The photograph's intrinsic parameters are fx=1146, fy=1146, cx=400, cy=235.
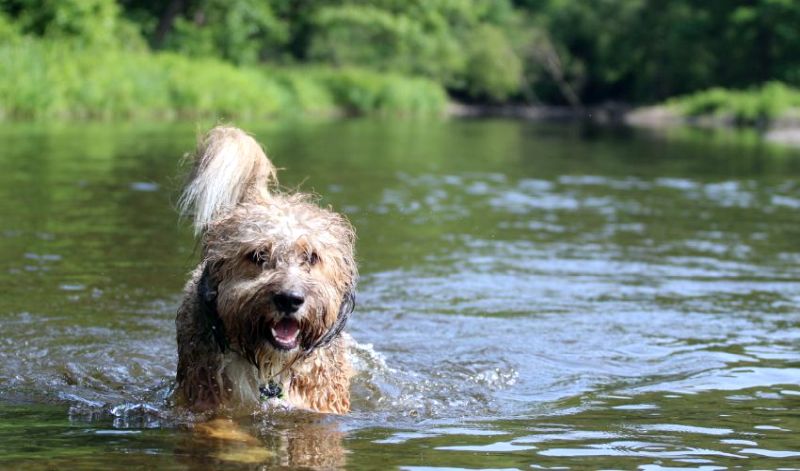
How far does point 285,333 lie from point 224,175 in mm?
1570

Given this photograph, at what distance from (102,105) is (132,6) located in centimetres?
1848

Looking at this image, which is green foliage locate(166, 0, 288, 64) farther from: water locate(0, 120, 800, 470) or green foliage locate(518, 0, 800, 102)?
→ water locate(0, 120, 800, 470)

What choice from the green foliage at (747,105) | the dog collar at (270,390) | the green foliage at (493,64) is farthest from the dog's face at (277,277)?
the green foliage at (493,64)

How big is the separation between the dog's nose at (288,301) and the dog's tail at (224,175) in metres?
1.35

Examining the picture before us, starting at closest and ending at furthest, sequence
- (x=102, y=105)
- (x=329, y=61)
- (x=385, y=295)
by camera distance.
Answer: (x=385, y=295), (x=102, y=105), (x=329, y=61)

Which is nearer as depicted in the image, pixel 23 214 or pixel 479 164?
pixel 23 214

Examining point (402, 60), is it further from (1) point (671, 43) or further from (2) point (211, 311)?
(2) point (211, 311)

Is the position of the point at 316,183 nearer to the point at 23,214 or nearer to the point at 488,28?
the point at 23,214

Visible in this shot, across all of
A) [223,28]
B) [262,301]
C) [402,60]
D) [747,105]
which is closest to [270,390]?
[262,301]

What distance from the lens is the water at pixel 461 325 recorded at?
19.5 feet

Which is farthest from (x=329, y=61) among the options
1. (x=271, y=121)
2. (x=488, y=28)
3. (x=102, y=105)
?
(x=102, y=105)

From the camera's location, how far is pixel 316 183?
17922 millimetres

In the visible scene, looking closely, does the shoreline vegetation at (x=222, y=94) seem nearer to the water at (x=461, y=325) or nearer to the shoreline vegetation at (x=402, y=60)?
the shoreline vegetation at (x=402, y=60)

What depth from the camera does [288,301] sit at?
18.1ft
